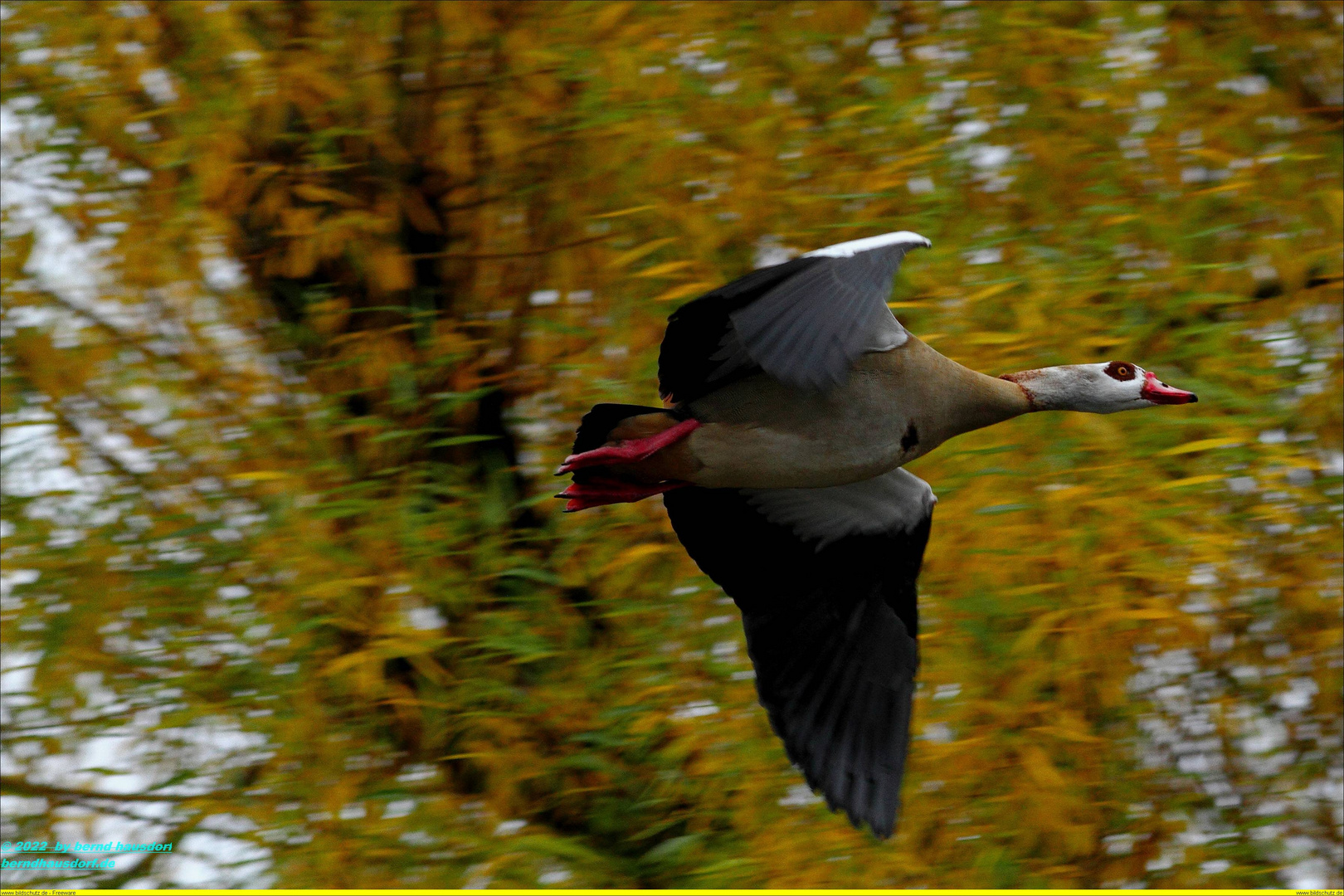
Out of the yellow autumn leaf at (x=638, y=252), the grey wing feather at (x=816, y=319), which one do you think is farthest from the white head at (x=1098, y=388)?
the yellow autumn leaf at (x=638, y=252)

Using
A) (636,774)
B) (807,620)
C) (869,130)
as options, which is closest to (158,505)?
(636,774)

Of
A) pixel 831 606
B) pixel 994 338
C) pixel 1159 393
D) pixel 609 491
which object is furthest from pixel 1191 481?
pixel 609 491

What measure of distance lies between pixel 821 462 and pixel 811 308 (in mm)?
622

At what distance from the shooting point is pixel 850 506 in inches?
176

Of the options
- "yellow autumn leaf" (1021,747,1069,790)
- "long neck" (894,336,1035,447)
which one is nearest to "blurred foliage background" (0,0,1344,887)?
"yellow autumn leaf" (1021,747,1069,790)

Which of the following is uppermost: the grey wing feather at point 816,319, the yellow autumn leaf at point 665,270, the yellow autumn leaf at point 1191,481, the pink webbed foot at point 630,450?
the grey wing feather at point 816,319

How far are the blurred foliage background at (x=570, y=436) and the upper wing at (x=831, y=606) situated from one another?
0.51 ft

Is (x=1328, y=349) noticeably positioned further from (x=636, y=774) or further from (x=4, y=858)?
(x=4, y=858)

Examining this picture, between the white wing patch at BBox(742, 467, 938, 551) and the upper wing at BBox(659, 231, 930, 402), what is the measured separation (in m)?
0.80

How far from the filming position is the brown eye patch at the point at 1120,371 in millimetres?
4176

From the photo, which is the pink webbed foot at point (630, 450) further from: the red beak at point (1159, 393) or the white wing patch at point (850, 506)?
the red beak at point (1159, 393)

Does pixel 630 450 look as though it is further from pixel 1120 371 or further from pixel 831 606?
pixel 1120 371

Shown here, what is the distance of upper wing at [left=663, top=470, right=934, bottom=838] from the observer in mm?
4227

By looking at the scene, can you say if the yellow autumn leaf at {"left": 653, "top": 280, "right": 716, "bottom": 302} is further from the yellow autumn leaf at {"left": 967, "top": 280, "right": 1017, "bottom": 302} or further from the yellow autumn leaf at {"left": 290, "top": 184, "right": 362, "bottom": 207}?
the yellow autumn leaf at {"left": 290, "top": 184, "right": 362, "bottom": 207}
